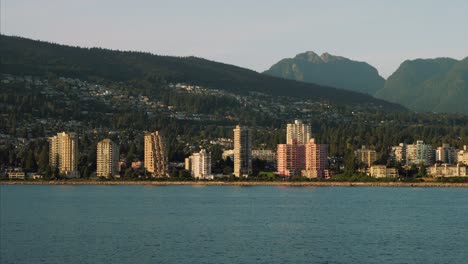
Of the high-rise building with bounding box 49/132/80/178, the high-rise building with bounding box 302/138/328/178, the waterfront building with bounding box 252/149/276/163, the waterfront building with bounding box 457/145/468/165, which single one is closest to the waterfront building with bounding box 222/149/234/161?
the waterfront building with bounding box 252/149/276/163

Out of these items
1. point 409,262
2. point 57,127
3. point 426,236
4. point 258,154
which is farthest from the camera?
point 57,127

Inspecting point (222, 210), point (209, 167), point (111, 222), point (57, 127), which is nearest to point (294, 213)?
point (222, 210)

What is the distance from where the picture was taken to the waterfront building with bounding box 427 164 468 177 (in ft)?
458

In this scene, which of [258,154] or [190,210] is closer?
[190,210]

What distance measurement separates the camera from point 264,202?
90.1 metres

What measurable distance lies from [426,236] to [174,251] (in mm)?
14996

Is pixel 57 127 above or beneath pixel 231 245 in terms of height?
above

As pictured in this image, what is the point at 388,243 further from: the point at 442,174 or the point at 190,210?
the point at 442,174

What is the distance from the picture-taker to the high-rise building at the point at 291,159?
144 m

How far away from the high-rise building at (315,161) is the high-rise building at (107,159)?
2535cm

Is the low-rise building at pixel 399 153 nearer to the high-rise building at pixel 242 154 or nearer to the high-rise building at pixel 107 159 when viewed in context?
the high-rise building at pixel 242 154

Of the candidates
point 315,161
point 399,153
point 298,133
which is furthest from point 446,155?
point 315,161

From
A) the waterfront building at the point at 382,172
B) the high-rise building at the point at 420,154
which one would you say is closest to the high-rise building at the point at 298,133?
the high-rise building at the point at 420,154

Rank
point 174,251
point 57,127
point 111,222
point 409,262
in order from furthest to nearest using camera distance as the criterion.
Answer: point 57,127
point 111,222
point 174,251
point 409,262
